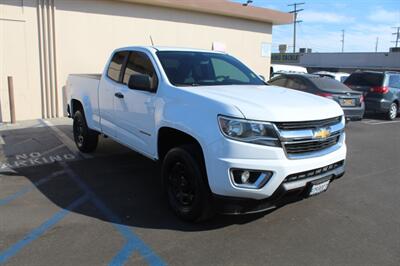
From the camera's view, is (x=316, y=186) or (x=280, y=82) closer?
(x=316, y=186)

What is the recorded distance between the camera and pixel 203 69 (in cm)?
534

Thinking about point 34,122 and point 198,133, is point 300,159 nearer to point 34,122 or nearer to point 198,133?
point 198,133

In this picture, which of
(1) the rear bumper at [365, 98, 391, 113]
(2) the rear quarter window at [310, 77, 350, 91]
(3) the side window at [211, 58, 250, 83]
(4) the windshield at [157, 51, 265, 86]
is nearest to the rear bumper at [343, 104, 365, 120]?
(2) the rear quarter window at [310, 77, 350, 91]

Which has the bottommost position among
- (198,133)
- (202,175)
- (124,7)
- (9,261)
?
(9,261)


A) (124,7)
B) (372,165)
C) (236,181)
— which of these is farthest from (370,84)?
(236,181)

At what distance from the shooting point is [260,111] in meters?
3.77

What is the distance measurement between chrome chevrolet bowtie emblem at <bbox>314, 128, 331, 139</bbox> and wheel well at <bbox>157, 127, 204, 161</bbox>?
49.7 inches

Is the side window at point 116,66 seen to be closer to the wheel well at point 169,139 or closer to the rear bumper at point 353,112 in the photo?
the wheel well at point 169,139

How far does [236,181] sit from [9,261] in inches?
84.5

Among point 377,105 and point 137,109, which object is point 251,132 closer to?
point 137,109

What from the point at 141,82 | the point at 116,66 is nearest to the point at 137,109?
the point at 141,82

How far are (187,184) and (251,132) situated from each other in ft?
3.25

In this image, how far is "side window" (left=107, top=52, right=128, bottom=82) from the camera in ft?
19.6

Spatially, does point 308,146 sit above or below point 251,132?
below
